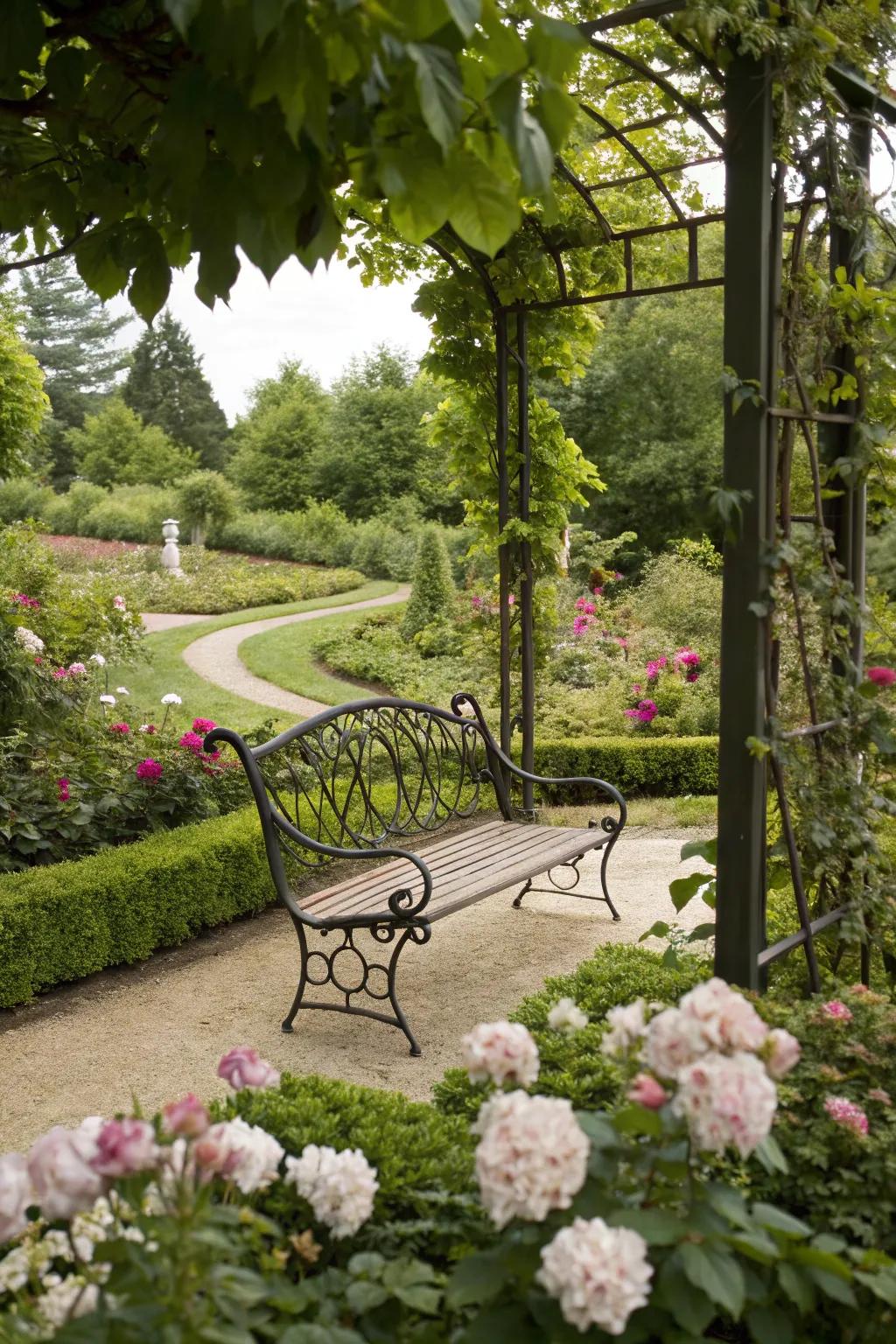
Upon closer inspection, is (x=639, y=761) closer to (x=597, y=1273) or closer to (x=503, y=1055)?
(x=503, y=1055)

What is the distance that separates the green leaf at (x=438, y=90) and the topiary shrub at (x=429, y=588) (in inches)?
509

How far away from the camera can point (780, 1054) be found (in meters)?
1.47

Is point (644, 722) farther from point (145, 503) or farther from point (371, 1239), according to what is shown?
point (145, 503)

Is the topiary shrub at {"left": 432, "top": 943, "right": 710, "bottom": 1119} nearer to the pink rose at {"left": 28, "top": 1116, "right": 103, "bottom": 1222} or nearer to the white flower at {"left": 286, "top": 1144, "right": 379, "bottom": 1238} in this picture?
the white flower at {"left": 286, "top": 1144, "right": 379, "bottom": 1238}

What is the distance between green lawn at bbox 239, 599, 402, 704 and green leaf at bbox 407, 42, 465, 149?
1021cm

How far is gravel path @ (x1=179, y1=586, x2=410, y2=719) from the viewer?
11750mm

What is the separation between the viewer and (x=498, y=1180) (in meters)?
1.33

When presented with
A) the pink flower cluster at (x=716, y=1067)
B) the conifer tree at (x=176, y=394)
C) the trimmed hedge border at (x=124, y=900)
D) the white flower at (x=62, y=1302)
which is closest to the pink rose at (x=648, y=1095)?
the pink flower cluster at (x=716, y=1067)

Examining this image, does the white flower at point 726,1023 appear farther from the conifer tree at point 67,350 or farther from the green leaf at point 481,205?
the conifer tree at point 67,350

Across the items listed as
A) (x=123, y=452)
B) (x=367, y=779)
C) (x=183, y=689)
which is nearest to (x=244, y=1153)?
(x=367, y=779)

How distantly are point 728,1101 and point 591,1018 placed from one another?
1839mm

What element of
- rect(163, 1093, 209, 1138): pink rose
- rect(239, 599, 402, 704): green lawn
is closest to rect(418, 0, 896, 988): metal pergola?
rect(163, 1093, 209, 1138): pink rose

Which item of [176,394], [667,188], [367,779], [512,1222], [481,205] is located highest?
[176,394]

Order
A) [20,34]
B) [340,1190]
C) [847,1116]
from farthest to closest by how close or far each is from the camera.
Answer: [847,1116] < [20,34] < [340,1190]
